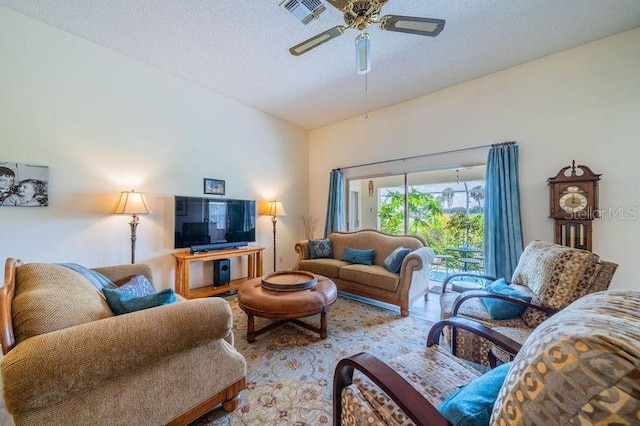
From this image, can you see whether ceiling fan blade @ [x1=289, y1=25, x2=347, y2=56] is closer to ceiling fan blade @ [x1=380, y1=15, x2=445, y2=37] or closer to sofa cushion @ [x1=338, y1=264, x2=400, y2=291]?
ceiling fan blade @ [x1=380, y1=15, x2=445, y2=37]

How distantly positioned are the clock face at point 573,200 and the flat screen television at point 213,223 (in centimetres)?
416

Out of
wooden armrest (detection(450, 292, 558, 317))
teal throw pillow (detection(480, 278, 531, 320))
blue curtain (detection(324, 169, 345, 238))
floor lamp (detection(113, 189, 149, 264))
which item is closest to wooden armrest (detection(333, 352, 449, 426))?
wooden armrest (detection(450, 292, 558, 317))

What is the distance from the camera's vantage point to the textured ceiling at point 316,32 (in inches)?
86.4

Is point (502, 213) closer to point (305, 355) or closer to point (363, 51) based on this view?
point (363, 51)

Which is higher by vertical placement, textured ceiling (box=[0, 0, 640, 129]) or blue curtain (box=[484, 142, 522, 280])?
textured ceiling (box=[0, 0, 640, 129])

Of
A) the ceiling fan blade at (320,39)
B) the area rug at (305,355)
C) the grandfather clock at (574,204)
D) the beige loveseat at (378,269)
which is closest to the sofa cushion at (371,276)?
the beige loveseat at (378,269)

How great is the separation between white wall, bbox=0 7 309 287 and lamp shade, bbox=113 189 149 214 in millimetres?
249

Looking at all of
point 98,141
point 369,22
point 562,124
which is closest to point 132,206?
point 98,141

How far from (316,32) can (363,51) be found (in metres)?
0.88

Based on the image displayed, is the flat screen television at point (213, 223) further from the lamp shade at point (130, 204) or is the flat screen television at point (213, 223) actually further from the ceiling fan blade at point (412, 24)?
the ceiling fan blade at point (412, 24)

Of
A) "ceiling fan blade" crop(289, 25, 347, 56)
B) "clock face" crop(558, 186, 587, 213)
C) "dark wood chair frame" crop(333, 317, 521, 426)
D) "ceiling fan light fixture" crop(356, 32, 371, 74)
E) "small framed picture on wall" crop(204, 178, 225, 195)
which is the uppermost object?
"ceiling fan blade" crop(289, 25, 347, 56)

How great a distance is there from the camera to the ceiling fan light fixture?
6.17 feet

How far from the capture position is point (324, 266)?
366 cm

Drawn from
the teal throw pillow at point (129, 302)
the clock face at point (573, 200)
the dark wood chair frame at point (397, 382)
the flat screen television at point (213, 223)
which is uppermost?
the clock face at point (573, 200)
